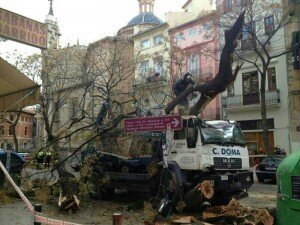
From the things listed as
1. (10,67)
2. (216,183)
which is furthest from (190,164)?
(10,67)

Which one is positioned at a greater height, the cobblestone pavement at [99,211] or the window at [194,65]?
the window at [194,65]

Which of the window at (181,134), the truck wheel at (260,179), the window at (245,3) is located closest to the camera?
the window at (181,134)

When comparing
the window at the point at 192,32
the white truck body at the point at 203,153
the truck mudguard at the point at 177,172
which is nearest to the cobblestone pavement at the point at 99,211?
the truck mudguard at the point at 177,172

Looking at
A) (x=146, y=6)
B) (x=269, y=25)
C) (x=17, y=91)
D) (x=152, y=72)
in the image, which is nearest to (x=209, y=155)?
(x=17, y=91)

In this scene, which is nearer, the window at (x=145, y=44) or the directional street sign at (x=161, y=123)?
the directional street sign at (x=161, y=123)

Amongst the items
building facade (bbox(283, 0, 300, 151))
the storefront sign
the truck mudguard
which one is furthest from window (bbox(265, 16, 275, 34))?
the storefront sign

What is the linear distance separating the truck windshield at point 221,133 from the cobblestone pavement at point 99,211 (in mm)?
2060

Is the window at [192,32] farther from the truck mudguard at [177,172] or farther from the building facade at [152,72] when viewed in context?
the truck mudguard at [177,172]

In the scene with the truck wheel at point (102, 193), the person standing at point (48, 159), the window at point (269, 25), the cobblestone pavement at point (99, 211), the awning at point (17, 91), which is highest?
the window at point (269, 25)

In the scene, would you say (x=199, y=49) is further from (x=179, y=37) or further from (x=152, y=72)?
(x=179, y=37)

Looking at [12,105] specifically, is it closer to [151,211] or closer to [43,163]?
[151,211]

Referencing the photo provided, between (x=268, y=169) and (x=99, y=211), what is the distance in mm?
10631

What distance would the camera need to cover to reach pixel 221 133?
11.3 meters

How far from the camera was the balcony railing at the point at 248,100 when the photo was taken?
28812 mm
